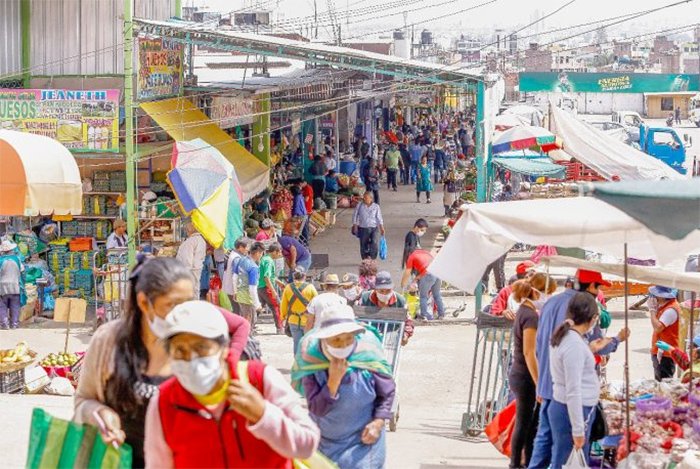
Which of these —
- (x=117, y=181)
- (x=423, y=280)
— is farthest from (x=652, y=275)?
(x=117, y=181)

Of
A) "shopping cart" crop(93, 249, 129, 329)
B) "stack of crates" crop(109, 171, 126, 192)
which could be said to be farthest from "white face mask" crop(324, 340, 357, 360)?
"stack of crates" crop(109, 171, 126, 192)

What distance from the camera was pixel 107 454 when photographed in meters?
4.51

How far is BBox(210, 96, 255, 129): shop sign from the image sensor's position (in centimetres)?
2141

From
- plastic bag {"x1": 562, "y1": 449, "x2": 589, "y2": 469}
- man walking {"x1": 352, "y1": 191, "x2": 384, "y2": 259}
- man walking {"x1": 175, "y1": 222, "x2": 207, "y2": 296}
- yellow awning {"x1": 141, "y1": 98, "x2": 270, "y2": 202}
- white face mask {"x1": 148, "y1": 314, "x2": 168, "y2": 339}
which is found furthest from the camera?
man walking {"x1": 352, "y1": 191, "x2": 384, "y2": 259}

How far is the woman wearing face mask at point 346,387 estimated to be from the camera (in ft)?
20.9

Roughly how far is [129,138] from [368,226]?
18.7 ft

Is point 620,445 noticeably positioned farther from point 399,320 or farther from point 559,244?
point 399,320

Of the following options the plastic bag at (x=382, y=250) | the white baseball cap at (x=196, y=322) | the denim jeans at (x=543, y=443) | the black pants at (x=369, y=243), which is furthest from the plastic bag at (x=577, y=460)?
the plastic bag at (x=382, y=250)

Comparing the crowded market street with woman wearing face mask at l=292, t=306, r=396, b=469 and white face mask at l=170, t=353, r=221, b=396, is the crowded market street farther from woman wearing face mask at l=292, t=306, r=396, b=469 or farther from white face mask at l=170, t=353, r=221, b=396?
white face mask at l=170, t=353, r=221, b=396

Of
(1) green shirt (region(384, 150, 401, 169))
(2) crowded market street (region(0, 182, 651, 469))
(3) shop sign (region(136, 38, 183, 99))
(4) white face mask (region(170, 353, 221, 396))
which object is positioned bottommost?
(2) crowded market street (region(0, 182, 651, 469))

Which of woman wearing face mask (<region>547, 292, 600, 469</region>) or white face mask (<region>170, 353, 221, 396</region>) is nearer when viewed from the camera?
white face mask (<region>170, 353, 221, 396</region>)

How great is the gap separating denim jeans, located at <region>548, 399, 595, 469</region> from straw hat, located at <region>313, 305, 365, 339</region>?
188cm

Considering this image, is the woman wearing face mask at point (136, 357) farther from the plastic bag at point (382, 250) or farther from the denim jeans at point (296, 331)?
the plastic bag at point (382, 250)

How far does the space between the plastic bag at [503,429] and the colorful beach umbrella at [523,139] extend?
18.9 meters
